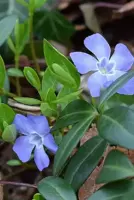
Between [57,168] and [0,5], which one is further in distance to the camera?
[0,5]

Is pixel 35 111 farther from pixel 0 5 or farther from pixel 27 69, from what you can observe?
pixel 0 5

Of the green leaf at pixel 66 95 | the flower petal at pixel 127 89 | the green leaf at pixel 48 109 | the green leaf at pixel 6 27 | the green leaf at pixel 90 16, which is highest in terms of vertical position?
the green leaf at pixel 6 27

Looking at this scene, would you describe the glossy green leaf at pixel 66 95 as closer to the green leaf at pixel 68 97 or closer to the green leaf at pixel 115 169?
the green leaf at pixel 68 97

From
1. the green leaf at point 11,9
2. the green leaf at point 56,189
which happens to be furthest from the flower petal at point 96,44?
the green leaf at point 11,9

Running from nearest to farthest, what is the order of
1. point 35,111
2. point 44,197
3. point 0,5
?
point 44,197, point 35,111, point 0,5

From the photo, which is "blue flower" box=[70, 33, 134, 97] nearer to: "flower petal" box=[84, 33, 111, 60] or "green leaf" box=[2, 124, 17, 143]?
"flower petal" box=[84, 33, 111, 60]

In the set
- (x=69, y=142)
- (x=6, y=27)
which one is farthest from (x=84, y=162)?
(x=6, y=27)

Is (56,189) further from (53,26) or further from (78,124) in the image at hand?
(53,26)

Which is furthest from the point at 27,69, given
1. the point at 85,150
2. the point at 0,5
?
the point at 0,5
